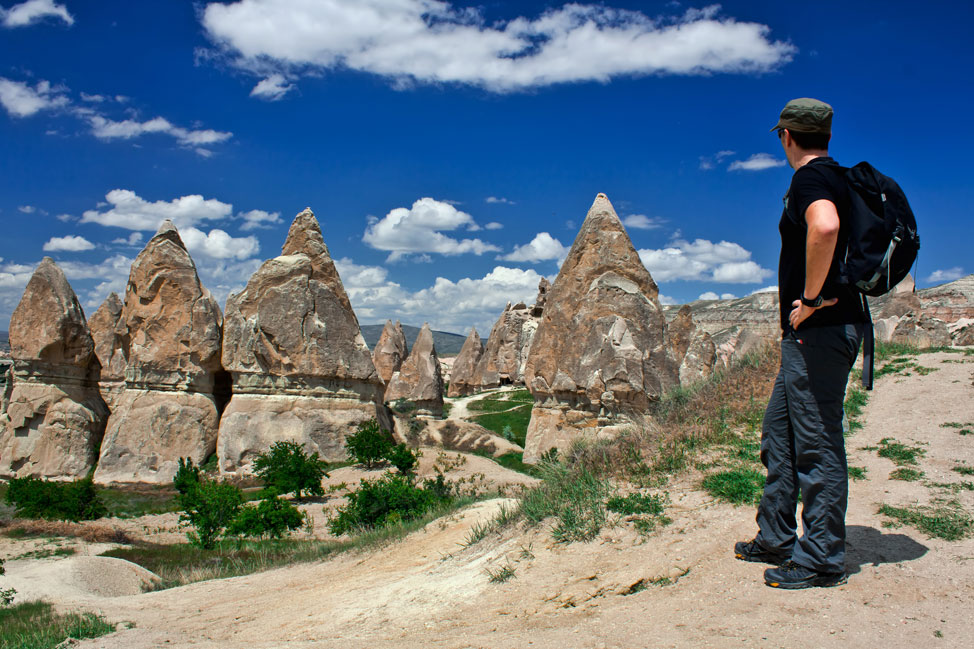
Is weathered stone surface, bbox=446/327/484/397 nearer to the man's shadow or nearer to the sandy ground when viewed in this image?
the sandy ground

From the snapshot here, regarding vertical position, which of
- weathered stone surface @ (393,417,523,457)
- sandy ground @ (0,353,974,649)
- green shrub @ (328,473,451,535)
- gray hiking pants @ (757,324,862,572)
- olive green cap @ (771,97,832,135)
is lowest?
weathered stone surface @ (393,417,523,457)

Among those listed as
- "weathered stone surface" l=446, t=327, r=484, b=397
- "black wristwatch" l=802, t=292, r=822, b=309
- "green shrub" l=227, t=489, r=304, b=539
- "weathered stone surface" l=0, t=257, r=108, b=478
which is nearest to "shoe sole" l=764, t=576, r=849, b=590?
"black wristwatch" l=802, t=292, r=822, b=309

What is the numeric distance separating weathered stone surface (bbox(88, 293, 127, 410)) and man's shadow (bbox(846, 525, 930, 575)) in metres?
21.0

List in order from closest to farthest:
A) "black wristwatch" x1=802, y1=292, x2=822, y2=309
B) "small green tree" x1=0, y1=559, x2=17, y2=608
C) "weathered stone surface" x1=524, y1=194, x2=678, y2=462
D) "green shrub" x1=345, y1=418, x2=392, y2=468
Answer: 1. "black wristwatch" x1=802, y1=292, x2=822, y2=309
2. "small green tree" x1=0, y1=559, x2=17, y2=608
3. "weathered stone surface" x1=524, y1=194, x2=678, y2=462
4. "green shrub" x1=345, y1=418, x2=392, y2=468

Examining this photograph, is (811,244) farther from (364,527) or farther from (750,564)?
(364,527)

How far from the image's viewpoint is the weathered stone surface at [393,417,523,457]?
20.0 metres

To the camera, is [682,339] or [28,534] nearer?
[28,534]

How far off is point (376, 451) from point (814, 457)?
14.1 meters

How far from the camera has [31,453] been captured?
18203 millimetres

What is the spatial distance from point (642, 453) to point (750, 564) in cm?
211

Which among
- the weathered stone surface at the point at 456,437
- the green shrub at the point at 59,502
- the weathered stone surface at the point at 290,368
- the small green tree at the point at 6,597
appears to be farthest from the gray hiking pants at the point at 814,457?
the weathered stone surface at the point at 456,437

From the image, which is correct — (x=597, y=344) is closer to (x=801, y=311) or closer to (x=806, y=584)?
(x=801, y=311)

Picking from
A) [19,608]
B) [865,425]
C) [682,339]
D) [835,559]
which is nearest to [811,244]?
[835,559]

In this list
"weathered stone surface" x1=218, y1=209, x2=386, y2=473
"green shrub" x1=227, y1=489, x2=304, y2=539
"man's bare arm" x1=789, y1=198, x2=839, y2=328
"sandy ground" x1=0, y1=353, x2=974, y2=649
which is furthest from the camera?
"weathered stone surface" x1=218, y1=209, x2=386, y2=473
